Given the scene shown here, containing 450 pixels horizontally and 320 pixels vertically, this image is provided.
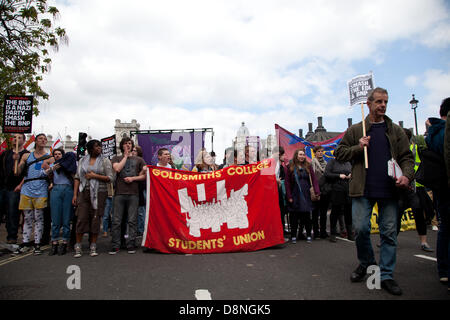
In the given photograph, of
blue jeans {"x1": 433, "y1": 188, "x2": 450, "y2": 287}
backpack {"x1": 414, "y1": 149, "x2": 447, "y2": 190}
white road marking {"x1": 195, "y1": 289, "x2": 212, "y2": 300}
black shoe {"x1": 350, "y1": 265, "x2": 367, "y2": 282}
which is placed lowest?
white road marking {"x1": 195, "y1": 289, "x2": 212, "y2": 300}

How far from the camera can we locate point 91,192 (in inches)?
209

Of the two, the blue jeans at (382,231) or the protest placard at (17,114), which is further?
the protest placard at (17,114)

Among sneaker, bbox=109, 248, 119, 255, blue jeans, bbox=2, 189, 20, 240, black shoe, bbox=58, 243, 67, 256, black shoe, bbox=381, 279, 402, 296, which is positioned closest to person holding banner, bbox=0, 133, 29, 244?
blue jeans, bbox=2, 189, 20, 240

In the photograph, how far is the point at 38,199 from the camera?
563 cm

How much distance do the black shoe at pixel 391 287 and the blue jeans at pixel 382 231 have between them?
53 millimetres

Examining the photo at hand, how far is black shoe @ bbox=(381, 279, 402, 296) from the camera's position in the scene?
2.84 meters

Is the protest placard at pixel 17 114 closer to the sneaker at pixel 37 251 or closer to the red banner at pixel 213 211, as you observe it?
the sneaker at pixel 37 251

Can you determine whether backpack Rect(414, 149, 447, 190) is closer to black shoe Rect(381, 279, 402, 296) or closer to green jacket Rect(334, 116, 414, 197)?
green jacket Rect(334, 116, 414, 197)

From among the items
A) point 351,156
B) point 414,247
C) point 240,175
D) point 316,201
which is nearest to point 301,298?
point 351,156

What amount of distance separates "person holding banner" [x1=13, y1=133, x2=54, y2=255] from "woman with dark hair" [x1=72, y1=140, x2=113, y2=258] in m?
0.76

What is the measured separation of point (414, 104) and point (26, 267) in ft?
87.0

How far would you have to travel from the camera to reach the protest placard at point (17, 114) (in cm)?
649

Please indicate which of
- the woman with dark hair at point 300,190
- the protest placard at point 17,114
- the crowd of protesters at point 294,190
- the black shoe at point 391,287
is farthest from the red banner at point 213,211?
the protest placard at point 17,114

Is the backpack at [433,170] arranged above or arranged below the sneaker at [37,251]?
above
